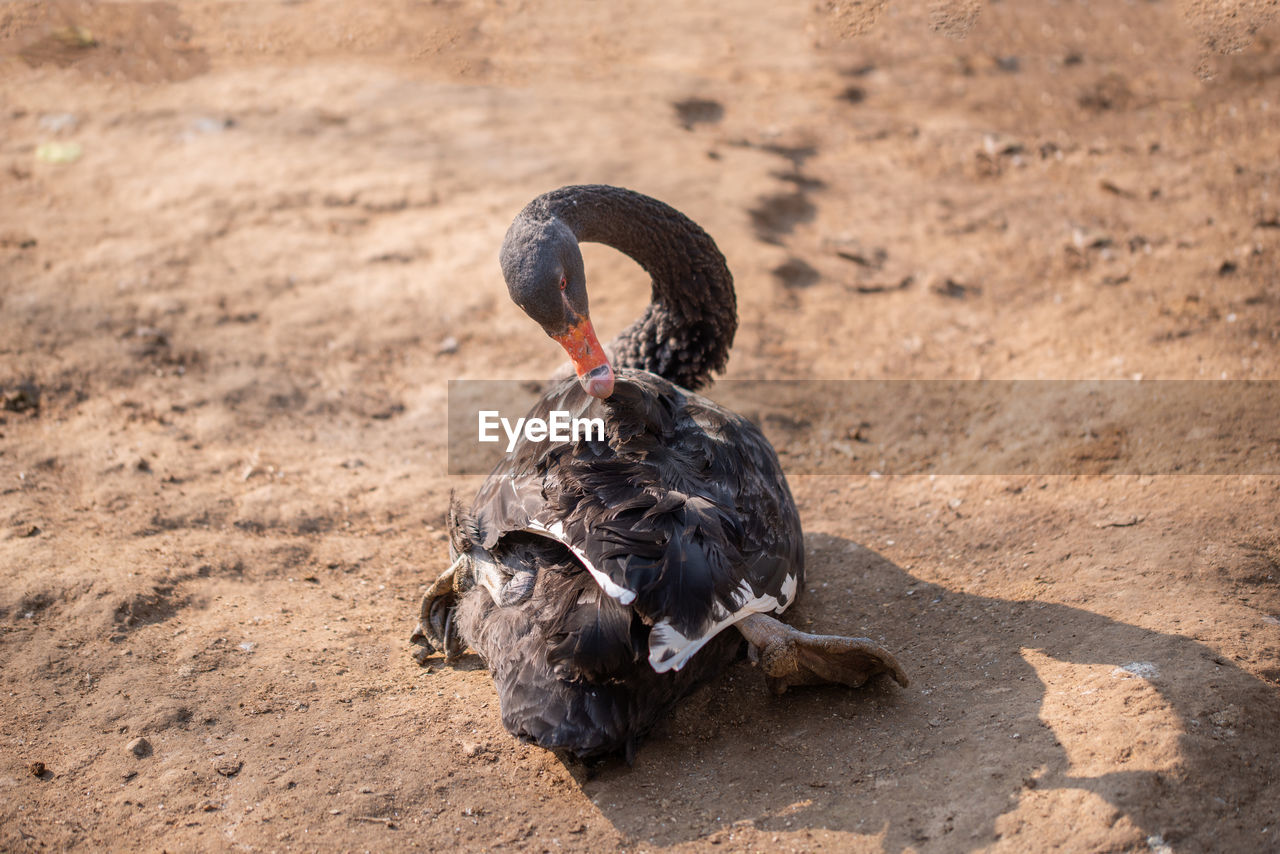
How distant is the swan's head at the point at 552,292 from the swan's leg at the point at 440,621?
1.03 meters

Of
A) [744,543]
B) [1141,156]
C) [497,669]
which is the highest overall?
[1141,156]

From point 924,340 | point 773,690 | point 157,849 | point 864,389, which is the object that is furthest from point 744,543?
point 924,340

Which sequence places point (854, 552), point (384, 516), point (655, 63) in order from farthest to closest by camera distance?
point (655, 63)
point (384, 516)
point (854, 552)

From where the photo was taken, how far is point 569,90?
885cm

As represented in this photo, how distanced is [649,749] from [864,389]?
3274mm

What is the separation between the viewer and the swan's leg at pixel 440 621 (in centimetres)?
386

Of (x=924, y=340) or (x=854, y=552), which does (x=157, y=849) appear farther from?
(x=924, y=340)

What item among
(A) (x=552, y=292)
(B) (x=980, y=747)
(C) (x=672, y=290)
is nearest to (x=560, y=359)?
(C) (x=672, y=290)

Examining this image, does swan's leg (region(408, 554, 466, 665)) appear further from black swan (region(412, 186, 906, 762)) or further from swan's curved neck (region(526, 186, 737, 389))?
swan's curved neck (region(526, 186, 737, 389))

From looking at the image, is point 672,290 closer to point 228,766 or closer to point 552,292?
point 552,292

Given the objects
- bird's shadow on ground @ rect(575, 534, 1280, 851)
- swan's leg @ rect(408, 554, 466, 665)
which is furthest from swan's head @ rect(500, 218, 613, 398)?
bird's shadow on ground @ rect(575, 534, 1280, 851)

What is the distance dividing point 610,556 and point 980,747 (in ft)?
4.72

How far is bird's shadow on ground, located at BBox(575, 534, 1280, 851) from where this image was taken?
9.23 ft

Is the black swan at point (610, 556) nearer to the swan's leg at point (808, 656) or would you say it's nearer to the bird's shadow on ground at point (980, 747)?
the swan's leg at point (808, 656)
